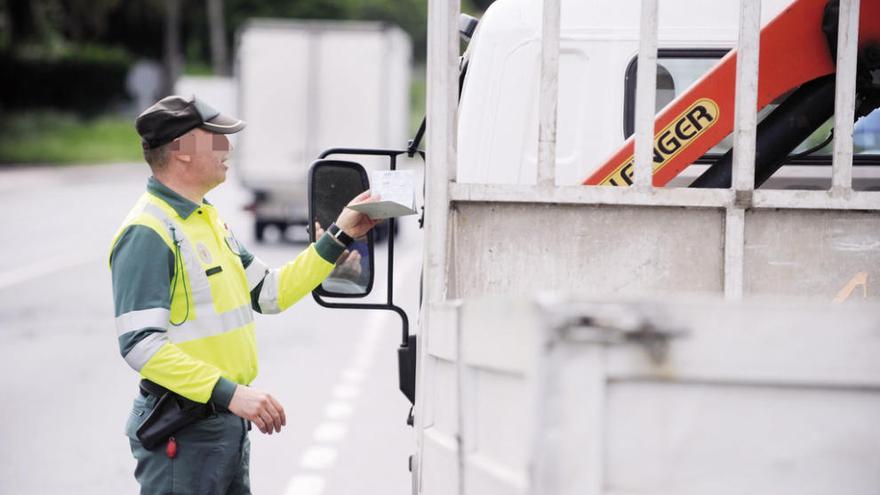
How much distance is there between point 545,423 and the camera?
2344 millimetres

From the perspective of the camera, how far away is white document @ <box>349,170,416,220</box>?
13.1 feet

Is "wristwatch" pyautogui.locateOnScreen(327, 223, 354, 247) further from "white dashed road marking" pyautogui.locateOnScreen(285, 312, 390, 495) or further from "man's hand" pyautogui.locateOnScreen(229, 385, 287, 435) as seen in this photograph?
"white dashed road marking" pyautogui.locateOnScreen(285, 312, 390, 495)

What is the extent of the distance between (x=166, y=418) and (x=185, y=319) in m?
0.30

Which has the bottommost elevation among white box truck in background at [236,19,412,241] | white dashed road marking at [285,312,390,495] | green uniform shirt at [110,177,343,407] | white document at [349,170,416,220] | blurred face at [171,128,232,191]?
white dashed road marking at [285,312,390,495]

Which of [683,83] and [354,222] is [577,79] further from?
[354,222]

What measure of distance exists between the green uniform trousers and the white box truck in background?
59.5 ft

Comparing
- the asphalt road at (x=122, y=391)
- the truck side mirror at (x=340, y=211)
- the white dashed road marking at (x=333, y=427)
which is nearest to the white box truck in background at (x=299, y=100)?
the asphalt road at (x=122, y=391)

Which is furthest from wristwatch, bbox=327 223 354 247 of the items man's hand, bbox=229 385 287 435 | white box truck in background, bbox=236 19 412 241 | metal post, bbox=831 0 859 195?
white box truck in background, bbox=236 19 412 241

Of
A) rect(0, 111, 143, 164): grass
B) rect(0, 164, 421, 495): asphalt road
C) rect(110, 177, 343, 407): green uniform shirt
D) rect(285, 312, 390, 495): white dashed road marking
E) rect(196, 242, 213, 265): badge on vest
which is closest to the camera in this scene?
rect(110, 177, 343, 407): green uniform shirt

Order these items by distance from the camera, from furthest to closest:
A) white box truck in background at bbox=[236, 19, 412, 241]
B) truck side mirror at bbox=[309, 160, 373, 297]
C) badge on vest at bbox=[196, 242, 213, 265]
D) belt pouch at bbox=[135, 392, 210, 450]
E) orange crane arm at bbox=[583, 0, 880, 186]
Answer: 1. white box truck in background at bbox=[236, 19, 412, 241]
2. truck side mirror at bbox=[309, 160, 373, 297]
3. orange crane arm at bbox=[583, 0, 880, 186]
4. badge on vest at bbox=[196, 242, 213, 265]
5. belt pouch at bbox=[135, 392, 210, 450]

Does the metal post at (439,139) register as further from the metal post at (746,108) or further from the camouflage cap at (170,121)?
the camouflage cap at (170,121)

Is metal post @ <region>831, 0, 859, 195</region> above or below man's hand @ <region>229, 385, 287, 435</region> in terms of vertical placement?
above

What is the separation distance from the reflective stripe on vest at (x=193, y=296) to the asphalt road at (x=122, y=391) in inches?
127

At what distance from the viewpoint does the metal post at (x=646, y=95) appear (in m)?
3.49
